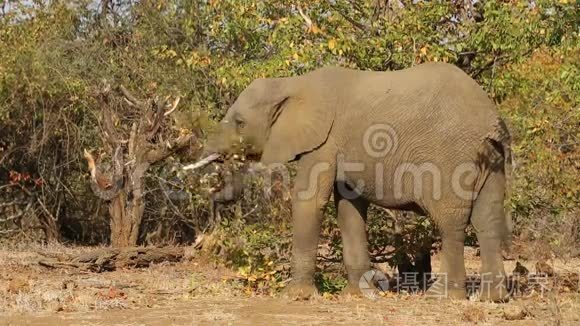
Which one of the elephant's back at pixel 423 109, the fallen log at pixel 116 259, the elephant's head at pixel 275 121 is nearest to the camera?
the elephant's back at pixel 423 109

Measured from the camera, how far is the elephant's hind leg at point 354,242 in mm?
11688

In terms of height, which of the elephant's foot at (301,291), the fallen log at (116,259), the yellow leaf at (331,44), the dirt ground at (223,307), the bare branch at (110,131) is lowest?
the dirt ground at (223,307)

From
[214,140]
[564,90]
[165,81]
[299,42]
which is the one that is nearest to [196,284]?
[214,140]

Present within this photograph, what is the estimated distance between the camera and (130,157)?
1708cm

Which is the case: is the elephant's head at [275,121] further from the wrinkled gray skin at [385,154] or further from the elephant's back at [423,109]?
the elephant's back at [423,109]

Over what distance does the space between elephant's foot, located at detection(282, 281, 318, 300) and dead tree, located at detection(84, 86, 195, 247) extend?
5.58 metres

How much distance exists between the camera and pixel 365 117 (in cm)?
1128

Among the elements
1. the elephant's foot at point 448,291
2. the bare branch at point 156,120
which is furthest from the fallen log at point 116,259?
the elephant's foot at point 448,291

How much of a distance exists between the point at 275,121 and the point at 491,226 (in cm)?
270

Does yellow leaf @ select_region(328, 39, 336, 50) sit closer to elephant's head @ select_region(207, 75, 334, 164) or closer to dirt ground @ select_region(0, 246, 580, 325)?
elephant's head @ select_region(207, 75, 334, 164)

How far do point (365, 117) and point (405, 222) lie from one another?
2.49 meters

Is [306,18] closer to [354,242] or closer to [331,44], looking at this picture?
[331,44]

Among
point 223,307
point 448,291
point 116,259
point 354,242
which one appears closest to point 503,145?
point 448,291

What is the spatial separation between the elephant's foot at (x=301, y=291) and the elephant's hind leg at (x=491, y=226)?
A: 6.18 feet
